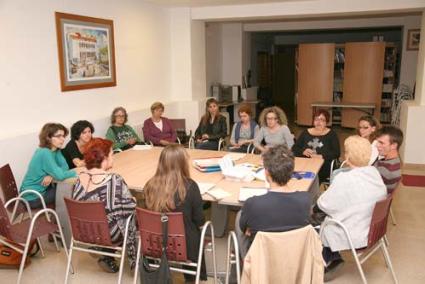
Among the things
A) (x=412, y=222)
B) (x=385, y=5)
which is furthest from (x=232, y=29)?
(x=412, y=222)

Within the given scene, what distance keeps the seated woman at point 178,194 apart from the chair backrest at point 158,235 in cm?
10

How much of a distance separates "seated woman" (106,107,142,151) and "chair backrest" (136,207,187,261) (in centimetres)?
259

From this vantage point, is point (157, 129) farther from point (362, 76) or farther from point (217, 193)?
point (362, 76)

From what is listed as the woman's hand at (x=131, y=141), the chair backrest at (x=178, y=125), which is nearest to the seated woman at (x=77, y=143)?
the woman's hand at (x=131, y=141)

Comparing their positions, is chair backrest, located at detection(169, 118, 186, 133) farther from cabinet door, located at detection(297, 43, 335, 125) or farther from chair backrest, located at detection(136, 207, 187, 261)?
cabinet door, located at detection(297, 43, 335, 125)

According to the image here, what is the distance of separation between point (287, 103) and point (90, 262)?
36.9ft

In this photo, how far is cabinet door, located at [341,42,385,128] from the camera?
9.12 metres

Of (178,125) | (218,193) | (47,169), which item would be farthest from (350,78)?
(47,169)

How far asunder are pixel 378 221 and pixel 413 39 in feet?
23.1

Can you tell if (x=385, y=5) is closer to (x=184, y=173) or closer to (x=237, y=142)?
(x=237, y=142)

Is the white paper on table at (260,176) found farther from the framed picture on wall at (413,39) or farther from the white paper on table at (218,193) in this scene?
the framed picture on wall at (413,39)

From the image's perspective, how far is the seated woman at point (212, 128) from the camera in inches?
216

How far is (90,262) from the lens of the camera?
10.9 feet

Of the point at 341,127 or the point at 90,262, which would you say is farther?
the point at 341,127
